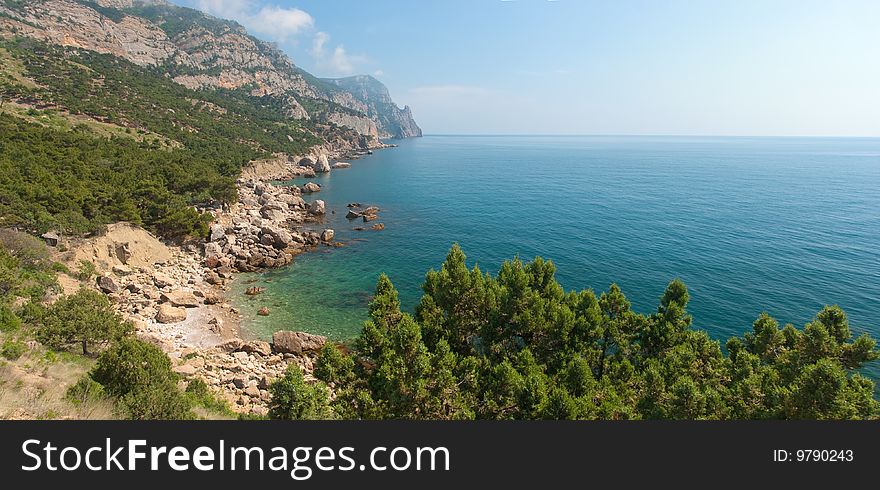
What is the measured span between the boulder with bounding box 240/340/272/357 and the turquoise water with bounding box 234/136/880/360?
11.6 ft

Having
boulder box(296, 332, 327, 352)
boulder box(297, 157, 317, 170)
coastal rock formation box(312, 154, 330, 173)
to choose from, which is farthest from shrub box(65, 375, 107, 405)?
boulder box(297, 157, 317, 170)

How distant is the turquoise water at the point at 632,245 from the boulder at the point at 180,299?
4365 mm

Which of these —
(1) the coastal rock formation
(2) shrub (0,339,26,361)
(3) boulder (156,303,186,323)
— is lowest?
(3) boulder (156,303,186,323)

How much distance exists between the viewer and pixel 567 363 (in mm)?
23219

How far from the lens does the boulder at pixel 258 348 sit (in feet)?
103

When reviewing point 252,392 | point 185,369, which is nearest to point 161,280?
point 185,369

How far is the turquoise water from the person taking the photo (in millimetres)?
40438

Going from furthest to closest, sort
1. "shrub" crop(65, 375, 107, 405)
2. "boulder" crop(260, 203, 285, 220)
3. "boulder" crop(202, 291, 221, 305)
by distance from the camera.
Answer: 1. "boulder" crop(260, 203, 285, 220)
2. "boulder" crop(202, 291, 221, 305)
3. "shrub" crop(65, 375, 107, 405)

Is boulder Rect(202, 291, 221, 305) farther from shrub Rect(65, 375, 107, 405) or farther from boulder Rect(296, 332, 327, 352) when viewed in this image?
shrub Rect(65, 375, 107, 405)

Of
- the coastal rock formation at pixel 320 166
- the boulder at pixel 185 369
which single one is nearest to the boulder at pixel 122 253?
the boulder at pixel 185 369

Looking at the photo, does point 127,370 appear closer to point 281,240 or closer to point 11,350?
point 11,350

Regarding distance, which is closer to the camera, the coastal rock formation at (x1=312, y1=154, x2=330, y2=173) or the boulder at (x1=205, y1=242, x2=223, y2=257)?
the boulder at (x1=205, y1=242, x2=223, y2=257)

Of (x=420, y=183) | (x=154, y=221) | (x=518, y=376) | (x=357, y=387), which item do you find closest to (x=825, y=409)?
(x=518, y=376)

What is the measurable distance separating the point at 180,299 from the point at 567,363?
36.6 m
